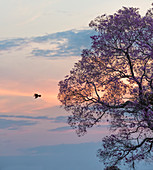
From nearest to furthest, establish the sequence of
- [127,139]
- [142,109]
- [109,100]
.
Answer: [142,109] < [127,139] < [109,100]

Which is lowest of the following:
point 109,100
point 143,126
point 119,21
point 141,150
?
point 141,150

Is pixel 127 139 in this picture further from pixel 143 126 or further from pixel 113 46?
pixel 113 46

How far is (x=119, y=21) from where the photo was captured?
2262cm

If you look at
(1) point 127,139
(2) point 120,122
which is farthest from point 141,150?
(2) point 120,122

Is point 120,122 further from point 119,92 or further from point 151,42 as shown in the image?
point 151,42

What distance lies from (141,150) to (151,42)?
26.2 ft

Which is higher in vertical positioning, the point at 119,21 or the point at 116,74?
the point at 119,21

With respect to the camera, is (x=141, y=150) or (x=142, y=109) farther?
(x=141, y=150)

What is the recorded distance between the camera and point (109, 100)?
24359mm

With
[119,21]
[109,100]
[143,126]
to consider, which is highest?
[119,21]

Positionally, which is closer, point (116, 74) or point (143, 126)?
point (143, 126)

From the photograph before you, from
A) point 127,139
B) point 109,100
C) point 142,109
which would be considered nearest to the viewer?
point 142,109

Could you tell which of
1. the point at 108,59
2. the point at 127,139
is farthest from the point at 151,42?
the point at 127,139

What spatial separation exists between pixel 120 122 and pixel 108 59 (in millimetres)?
4965
